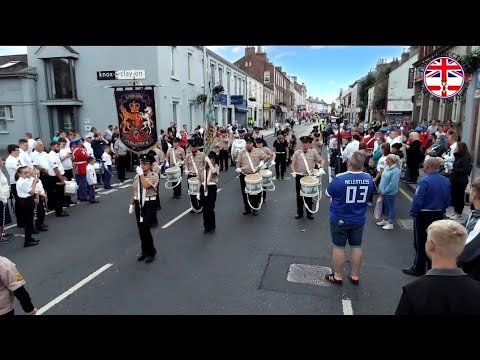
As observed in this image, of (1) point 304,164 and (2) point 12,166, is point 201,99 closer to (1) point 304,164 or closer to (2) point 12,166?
(1) point 304,164

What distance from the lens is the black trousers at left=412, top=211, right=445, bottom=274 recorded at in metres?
5.32

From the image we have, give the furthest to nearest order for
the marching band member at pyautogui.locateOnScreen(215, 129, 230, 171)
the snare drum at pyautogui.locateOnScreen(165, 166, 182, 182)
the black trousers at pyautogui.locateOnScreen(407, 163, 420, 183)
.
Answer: the marching band member at pyautogui.locateOnScreen(215, 129, 230, 171) < the black trousers at pyautogui.locateOnScreen(407, 163, 420, 183) < the snare drum at pyautogui.locateOnScreen(165, 166, 182, 182)

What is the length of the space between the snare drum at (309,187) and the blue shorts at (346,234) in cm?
319

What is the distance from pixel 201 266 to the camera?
5.97 m

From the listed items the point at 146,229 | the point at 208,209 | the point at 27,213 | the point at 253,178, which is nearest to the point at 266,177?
the point at 253,178

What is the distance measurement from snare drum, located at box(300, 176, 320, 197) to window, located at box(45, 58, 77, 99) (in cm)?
1762

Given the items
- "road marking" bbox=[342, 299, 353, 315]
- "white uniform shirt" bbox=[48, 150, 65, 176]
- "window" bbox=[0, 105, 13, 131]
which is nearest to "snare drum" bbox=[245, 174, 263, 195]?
"road marking" bbox=[342, 299, 353, 315]

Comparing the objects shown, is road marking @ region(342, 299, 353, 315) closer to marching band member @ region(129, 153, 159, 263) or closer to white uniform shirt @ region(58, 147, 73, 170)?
marching band member @ region(129, 153, 159, 263)

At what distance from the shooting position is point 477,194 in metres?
3.55
